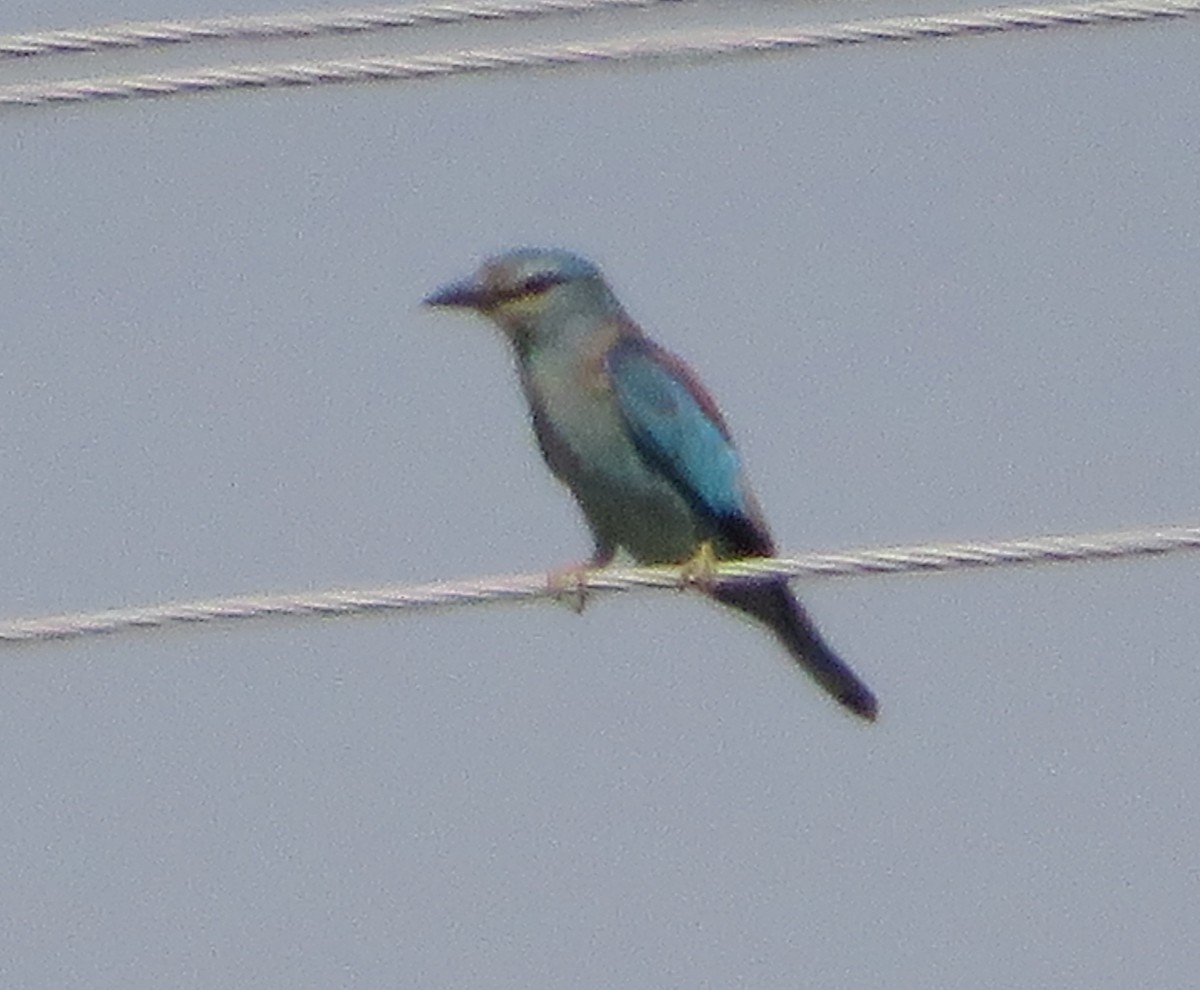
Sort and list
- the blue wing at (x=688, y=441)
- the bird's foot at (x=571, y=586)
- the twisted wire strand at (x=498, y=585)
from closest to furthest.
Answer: the twisted wire strand at (x=498, y=585) < the bird's foot at (x=571, y=586) < the blue wing at (x=688, y=441)

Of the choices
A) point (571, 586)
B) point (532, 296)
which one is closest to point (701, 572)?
point (571, 586)

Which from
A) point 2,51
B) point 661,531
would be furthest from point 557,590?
point 2,51

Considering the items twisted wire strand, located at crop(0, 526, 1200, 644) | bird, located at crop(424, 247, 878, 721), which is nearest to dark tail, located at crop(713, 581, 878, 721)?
bird, located at crop(424, 247, 878, 721)

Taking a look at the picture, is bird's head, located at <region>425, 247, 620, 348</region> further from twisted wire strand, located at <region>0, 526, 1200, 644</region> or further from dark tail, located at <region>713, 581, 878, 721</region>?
twisted wire strand, located at <region>0, 526, 1200, 644</region>

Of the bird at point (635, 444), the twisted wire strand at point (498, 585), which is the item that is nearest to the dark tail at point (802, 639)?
the bird at point (635, 444)

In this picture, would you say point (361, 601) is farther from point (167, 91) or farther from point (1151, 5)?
point (1151, 5)

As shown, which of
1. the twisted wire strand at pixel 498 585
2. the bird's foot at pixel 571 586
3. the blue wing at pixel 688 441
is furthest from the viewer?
the blue wing at pixel 688 441

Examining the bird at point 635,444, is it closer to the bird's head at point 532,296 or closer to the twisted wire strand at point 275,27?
the bird's head at point 532,296
